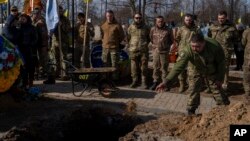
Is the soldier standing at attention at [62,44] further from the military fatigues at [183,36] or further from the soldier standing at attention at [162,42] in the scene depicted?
the military fatigues at [183,36]

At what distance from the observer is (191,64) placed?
8.09m

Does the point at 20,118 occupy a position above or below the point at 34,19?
below

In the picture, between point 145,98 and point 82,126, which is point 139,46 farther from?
point 82,126

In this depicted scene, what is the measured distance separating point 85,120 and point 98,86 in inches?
141

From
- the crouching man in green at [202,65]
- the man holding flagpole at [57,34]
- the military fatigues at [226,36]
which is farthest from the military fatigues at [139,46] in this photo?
the crouching man in green at [202,65]

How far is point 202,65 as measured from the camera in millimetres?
7816

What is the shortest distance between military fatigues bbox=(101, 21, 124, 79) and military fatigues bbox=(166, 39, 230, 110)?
4.03 metres

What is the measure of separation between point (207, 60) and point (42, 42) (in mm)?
5548

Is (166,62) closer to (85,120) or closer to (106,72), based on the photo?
(106,72)

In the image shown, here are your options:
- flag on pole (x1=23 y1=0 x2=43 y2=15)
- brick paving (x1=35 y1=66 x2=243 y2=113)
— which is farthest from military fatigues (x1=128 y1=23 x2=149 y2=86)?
flag on pole (x1=23 y1=0 x2=43 y2=15)

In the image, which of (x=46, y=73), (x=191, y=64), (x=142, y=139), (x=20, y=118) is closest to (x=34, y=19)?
(x=46, y=73)

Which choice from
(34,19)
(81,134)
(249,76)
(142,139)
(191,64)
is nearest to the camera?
(142,139)

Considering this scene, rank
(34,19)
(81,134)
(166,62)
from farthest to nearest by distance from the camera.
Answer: (34,19), (166,62), (81,134)

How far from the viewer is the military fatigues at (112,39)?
39.3 ft
